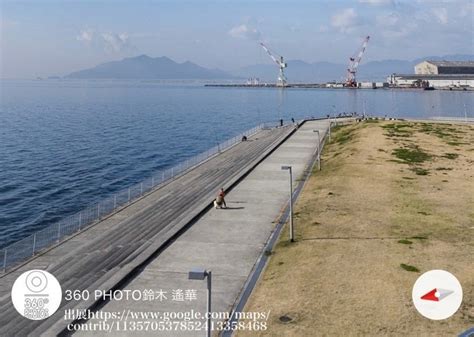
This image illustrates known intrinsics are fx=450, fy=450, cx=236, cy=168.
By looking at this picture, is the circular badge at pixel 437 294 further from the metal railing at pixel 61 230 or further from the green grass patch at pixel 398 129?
the green grass patch at pixel 398 129

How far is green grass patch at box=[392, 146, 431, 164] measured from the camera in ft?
Answer: 156

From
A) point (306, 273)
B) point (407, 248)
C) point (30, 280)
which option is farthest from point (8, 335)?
point (407, 248)

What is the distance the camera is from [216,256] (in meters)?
25.0

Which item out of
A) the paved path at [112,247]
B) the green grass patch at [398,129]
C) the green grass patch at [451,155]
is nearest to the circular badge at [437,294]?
the paved path at [112,247]

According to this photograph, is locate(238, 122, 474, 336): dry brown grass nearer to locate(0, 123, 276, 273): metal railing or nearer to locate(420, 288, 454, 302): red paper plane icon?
locate(420, 288, 454, 302): red paper plane icon

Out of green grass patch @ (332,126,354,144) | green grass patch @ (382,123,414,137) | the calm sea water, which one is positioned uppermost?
green grass patch @ (382,123,414,137)

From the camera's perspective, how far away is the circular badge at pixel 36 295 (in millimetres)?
19706

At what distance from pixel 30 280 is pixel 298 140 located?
55766 mm

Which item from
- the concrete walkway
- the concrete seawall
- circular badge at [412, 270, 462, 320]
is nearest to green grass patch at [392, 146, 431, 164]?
the concrete seawall

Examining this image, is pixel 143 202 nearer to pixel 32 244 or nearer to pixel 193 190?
pixel 193 190

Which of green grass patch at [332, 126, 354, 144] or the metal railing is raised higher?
green grass patch at [332, 126, 354, 144]

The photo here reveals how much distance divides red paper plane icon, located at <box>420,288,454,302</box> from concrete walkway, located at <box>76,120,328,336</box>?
317 inches

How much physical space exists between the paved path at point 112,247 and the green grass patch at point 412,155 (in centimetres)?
1761

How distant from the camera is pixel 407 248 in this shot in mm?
23844
